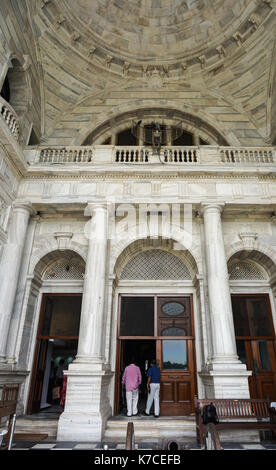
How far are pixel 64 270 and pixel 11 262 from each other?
215cm

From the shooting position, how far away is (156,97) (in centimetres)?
1358

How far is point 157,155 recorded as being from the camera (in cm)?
1017

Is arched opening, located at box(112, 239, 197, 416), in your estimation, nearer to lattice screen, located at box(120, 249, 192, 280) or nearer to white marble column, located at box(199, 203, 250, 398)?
lattice screen, located at box(120, 249, 192, 280)

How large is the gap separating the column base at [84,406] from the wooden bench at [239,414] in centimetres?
218

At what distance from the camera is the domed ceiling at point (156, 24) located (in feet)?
39.7

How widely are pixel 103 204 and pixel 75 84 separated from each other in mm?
6613

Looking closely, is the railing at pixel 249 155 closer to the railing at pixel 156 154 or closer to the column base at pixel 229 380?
the railing at pixel 156 154

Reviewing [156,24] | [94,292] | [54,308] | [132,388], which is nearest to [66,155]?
[94,292]

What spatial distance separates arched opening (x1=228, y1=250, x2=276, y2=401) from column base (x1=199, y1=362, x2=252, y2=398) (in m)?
2.31

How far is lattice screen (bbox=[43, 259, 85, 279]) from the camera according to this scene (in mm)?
10484

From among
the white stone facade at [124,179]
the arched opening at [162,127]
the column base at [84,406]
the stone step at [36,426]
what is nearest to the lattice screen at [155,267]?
the white stone facade at [124,179]

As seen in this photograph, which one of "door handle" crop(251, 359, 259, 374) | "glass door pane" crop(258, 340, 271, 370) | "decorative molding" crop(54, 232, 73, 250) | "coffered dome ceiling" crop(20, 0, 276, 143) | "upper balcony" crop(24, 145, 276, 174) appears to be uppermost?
"coffered dome ceiling" crop(20, 0, 276, 143)

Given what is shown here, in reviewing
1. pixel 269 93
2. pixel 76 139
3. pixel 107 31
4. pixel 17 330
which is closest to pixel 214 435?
pixel 17 330

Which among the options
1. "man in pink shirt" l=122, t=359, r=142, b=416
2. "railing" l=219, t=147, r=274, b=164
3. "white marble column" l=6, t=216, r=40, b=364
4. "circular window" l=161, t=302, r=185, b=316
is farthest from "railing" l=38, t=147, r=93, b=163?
"man in pink shirt" l=122, t=359, r=142, b=416
